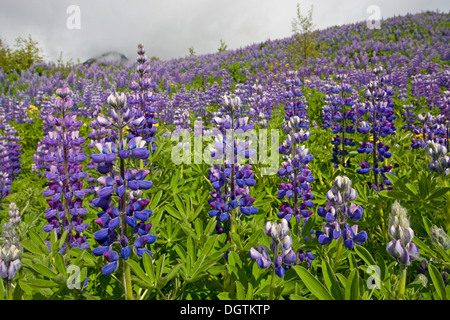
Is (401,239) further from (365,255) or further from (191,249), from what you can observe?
(191,249)

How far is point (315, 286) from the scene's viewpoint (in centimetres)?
131

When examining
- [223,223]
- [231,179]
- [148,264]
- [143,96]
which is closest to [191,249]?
[148,264]

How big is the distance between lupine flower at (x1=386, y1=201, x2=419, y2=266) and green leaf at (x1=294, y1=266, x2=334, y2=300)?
301mm

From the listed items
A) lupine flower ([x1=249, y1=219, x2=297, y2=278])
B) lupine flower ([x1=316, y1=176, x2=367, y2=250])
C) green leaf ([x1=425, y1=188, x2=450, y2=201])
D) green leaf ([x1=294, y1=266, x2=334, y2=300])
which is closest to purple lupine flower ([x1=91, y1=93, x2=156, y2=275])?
lupine flower ([x1=249, y1=219, x2=297, y2=278])

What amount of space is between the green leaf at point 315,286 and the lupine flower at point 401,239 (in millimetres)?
301

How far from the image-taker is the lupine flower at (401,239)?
4.02 ft

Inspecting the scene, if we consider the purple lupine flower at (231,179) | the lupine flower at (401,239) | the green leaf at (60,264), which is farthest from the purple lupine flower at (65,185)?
the lupine flower at (401,239)

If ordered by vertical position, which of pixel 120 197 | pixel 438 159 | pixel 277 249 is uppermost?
pixel 438 159

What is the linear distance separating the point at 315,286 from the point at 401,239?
0.38 metres

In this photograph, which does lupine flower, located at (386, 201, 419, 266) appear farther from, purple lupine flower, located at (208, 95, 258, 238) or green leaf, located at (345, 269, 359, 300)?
purple lupine flower, located at (208, 95, 258, 238)

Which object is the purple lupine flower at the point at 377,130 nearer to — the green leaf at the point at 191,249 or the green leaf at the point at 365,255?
the green leaf at the point at 365,255

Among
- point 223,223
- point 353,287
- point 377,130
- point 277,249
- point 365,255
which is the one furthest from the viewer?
point 377,130
